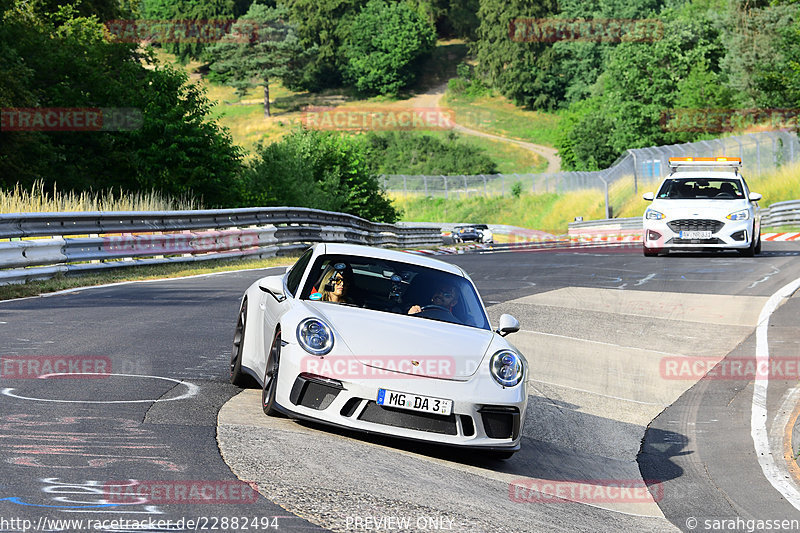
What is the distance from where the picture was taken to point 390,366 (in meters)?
7.30

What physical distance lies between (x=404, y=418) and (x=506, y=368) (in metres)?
0.88

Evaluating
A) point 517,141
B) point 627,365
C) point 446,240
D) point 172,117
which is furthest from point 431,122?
point 627,365

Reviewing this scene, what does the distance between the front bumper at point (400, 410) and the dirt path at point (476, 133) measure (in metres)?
100

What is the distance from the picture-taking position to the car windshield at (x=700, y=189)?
24.1 metres

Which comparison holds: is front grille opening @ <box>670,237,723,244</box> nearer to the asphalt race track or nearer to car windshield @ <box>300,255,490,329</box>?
the asphalt race track

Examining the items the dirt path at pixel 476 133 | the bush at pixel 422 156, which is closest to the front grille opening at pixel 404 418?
the bush at pixel 422 156

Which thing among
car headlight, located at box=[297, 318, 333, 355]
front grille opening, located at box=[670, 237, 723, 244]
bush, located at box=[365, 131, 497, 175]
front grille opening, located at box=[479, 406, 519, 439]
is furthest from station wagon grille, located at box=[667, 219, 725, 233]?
bush, located at box=[365, 131, 497, 175]

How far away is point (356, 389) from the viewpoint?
7.16 meters

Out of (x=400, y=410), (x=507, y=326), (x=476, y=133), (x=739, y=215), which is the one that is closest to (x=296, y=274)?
(x=507, y=326)

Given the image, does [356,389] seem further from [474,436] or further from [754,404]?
[754,404]

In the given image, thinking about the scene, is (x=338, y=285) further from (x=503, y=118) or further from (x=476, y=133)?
(x=503, y=118)

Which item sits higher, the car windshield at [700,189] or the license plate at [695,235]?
the car windshield at [700,189]

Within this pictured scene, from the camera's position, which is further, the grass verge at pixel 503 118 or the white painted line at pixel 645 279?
the grass verge at pixel 503 118

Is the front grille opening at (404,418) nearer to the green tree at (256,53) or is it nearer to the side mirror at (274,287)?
the side mirror at (274,287)
